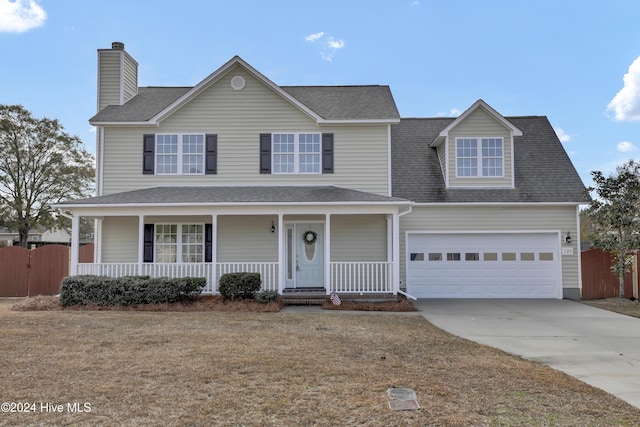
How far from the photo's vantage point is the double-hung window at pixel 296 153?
1536 centimetres

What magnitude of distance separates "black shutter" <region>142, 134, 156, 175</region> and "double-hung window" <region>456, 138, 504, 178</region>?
33.5 ft

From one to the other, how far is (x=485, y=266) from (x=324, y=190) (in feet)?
19.6

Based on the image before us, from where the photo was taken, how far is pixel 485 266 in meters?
15.6

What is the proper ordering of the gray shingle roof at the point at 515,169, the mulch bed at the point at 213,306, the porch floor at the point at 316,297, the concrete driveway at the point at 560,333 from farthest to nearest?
1. the gray shingle roof at the point at 515,169
2. the porch floor at the point at 316,297
3. the mulch bed at the point at 213,306
4. the concrete driveway at the point at 560,333

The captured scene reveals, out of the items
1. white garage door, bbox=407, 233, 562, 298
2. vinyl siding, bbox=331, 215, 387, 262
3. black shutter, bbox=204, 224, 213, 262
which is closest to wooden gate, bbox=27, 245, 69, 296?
black shutter, bbox=204, 224, 213, 262

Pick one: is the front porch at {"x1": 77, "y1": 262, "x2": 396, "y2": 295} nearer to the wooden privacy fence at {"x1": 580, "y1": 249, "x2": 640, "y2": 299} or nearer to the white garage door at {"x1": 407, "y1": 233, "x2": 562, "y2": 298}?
the white garage door at {"x1": 407, "y1": 233, "x2": 562, "y2": 298}

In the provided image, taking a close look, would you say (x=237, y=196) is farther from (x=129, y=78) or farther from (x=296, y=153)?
(x=129, y=78)

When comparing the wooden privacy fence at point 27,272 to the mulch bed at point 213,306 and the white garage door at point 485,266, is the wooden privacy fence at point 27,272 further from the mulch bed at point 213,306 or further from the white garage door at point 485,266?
the white garage door at point 485,266

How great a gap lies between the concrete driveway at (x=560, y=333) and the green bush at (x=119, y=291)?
6.67 metres

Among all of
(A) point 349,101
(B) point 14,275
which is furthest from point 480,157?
(B) point 14,275

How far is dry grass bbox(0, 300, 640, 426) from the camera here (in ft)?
15.0

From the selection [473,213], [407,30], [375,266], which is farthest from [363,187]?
[407,30]

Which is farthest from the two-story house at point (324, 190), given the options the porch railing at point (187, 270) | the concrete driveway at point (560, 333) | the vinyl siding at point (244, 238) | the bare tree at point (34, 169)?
the bare tree at point (34, 169)

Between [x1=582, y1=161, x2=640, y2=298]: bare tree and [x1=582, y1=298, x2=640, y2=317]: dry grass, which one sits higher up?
[x1=582, y1=161, x2=640, y2=298]: bare tree
